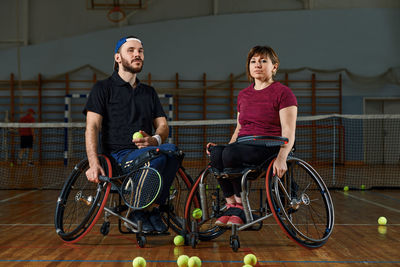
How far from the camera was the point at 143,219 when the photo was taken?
9.27 ft

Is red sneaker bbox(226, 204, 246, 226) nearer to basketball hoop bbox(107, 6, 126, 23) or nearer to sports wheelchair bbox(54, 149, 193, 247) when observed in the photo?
sports wheelchair bbox(54, 149, 193, 247)

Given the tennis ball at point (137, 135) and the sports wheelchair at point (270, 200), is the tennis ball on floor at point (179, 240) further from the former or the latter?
the tennis ball at point (137, 135)

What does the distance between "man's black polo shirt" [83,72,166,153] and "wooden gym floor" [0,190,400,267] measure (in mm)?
675

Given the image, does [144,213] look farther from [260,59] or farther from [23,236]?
[260,59]

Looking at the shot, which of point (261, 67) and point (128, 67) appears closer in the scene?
point (261, 67)

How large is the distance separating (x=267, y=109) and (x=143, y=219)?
1.02 metres

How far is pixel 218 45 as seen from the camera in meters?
12.5

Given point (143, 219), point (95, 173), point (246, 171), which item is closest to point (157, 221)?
point (143, 219)

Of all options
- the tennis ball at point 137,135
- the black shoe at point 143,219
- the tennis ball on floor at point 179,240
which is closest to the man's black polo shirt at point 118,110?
the tennis ball at point 137,135

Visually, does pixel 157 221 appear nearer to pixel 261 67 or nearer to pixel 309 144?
pixel 261 67

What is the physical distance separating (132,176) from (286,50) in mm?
10325

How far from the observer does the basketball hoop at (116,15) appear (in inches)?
476

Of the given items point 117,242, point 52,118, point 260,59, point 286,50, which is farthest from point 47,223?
point 286,50

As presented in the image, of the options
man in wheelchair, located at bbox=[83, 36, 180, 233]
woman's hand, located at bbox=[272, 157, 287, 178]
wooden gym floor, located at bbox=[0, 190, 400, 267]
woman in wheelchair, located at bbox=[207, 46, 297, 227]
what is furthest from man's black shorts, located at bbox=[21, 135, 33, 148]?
woman's hand, located at bbox=[272, 157, 287, 178]
